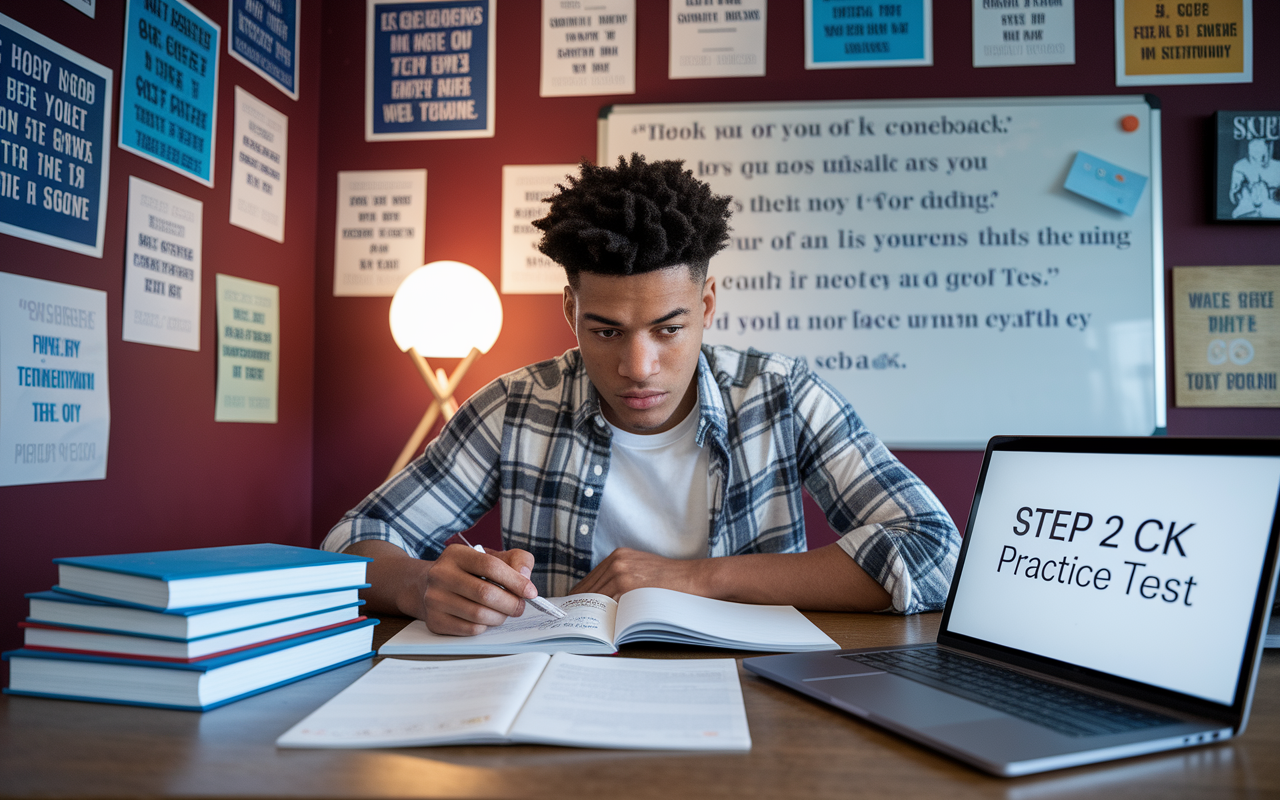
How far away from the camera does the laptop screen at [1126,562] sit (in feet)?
1.70

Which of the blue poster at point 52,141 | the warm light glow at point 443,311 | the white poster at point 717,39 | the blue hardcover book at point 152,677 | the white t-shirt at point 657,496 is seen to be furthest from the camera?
the white poster at point 717,39

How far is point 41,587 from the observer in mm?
1211

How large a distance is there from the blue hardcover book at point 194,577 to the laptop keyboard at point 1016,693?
1.66 feet

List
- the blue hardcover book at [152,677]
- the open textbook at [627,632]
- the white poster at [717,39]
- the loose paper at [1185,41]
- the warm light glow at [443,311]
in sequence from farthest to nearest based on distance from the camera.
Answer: the white poster at [717,39] → the loose paper at [1185,41] → the warm light glow at [443,311] → the open textbook at [627,632] → the blue hardcover book at [152,677]

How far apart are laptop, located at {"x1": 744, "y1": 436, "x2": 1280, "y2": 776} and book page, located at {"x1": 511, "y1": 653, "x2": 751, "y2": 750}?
71 mm

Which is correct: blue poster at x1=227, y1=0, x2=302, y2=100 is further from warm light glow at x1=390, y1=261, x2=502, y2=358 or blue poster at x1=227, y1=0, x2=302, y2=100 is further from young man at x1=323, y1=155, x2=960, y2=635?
young man at x1=323, y1=155, x2=960, y2=635

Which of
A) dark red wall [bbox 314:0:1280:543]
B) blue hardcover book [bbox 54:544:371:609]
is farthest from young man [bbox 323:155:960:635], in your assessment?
dark red wall [bbox 314:0:1280:543]

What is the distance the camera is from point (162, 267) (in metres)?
1.48

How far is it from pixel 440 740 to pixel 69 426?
1.12 metres

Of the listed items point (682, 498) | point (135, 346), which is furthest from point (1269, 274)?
point (135, 346)

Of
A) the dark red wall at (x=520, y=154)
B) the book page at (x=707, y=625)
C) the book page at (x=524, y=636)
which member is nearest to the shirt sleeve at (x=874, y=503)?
the book page at (x=707, y=625)

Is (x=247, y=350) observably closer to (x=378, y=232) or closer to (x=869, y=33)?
(x=378, y=232)

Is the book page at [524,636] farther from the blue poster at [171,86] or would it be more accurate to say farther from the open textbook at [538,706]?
the blue poster at [171,86]

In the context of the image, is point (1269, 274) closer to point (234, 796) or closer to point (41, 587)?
point (234, 796)
